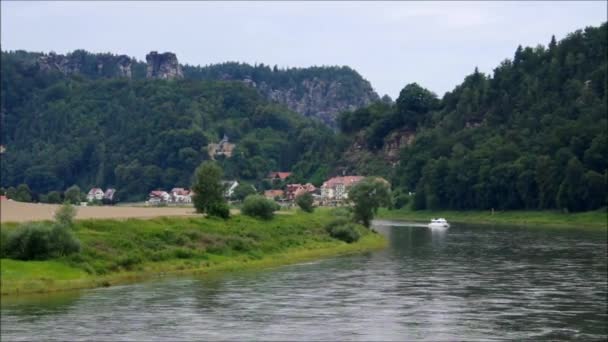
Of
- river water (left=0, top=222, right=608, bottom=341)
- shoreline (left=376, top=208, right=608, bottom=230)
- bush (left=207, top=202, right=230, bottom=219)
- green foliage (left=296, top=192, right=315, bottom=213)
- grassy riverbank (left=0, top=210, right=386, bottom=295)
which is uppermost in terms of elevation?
green foliage (left=296, top=192, right=315, bottom=213)

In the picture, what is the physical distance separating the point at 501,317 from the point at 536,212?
103679 mm

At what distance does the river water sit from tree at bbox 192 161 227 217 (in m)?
13.7

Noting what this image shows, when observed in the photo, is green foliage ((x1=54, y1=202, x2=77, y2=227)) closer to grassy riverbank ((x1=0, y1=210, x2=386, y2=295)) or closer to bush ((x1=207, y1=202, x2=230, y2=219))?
grassy riverbank ((x1=0, y1=210, x2=386, y2=295))

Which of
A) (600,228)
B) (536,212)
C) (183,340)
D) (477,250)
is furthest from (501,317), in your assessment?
(536,212)

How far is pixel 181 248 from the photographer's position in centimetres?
7550

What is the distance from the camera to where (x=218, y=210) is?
92.4m

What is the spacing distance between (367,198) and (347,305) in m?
58.9

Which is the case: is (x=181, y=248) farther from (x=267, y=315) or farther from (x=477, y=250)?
(x=477, y=250)

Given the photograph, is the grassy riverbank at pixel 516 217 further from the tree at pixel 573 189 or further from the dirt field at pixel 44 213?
the dirt field at pixel 44 213

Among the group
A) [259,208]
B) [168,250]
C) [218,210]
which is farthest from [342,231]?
[168,250]

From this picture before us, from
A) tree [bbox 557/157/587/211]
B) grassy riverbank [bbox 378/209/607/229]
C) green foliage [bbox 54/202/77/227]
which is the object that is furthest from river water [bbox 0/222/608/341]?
tree [bbox 557/157/587/211]

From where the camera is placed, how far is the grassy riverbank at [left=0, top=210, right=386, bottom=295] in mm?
61434

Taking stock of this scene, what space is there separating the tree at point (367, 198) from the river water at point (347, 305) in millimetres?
31153

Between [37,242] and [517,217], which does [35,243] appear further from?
[517,217]
